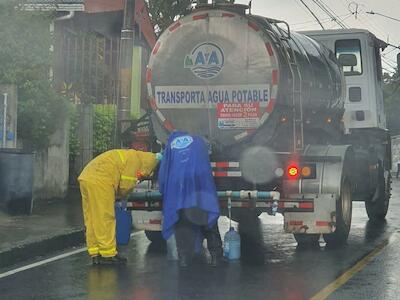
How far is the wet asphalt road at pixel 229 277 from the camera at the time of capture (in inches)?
251

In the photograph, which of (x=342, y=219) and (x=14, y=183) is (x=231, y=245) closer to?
(x=342, y=219)

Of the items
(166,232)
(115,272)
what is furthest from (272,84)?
(115,272)

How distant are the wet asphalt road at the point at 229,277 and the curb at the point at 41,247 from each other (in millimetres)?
454

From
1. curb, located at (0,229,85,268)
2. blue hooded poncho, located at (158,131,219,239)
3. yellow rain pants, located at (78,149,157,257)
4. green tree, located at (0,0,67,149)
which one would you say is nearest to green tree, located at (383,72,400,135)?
green tree, located at (0,0,67,149)

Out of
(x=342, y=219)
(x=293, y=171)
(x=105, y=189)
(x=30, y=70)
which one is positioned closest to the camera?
(x=105, y=189)

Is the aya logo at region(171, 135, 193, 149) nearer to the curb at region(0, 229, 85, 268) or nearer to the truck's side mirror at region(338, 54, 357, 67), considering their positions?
the curb at region(0, 229, 85, 268)

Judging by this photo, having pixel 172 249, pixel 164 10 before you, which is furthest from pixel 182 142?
pixel 164 10

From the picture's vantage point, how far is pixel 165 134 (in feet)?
29.7

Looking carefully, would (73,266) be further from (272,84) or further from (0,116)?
(0,116)

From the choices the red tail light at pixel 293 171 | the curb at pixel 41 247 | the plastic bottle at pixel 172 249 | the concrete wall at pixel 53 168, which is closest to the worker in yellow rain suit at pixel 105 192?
the plastic bottle at pixel 172 249

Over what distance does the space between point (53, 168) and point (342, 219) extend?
280 inches

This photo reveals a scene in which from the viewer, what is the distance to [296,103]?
8.75 meters

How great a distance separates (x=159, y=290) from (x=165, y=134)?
2958mm

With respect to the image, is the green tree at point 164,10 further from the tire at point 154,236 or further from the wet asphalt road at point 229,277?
the wet asphalt road at point 229,277
